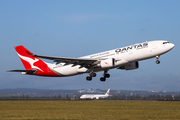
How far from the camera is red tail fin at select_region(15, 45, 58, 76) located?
48.4 metres

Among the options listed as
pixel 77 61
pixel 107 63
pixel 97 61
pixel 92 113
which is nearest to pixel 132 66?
pixel 107 63

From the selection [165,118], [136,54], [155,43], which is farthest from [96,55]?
[165,118]

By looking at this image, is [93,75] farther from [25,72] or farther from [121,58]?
[25,72]

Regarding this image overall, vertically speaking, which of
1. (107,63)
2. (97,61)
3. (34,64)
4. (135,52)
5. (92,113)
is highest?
(135,52)

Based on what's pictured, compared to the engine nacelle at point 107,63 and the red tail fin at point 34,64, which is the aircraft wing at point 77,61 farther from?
the red tail fin at point 34,64

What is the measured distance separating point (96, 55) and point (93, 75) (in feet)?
11.7

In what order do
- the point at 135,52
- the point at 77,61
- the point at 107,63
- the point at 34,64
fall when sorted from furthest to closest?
the point at 34,64 < the point at 77,61 < the point at 107,63 < the point at 135,52

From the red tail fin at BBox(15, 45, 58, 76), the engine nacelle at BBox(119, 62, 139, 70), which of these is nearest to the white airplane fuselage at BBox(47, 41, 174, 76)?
the engine nacelle at BBox(119, 62, 139, 70)

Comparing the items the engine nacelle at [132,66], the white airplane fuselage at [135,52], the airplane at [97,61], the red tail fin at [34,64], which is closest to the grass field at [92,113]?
the airplane at [97,61]

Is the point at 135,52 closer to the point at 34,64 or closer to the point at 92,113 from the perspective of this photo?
the point at 92,113

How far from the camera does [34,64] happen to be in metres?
50.0

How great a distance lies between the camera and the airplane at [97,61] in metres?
39.1

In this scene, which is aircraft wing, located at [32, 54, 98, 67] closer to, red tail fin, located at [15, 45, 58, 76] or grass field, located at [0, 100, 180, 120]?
red tail fin, located at [15, 45, 58, 76]

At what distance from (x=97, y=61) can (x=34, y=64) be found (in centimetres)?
1405
